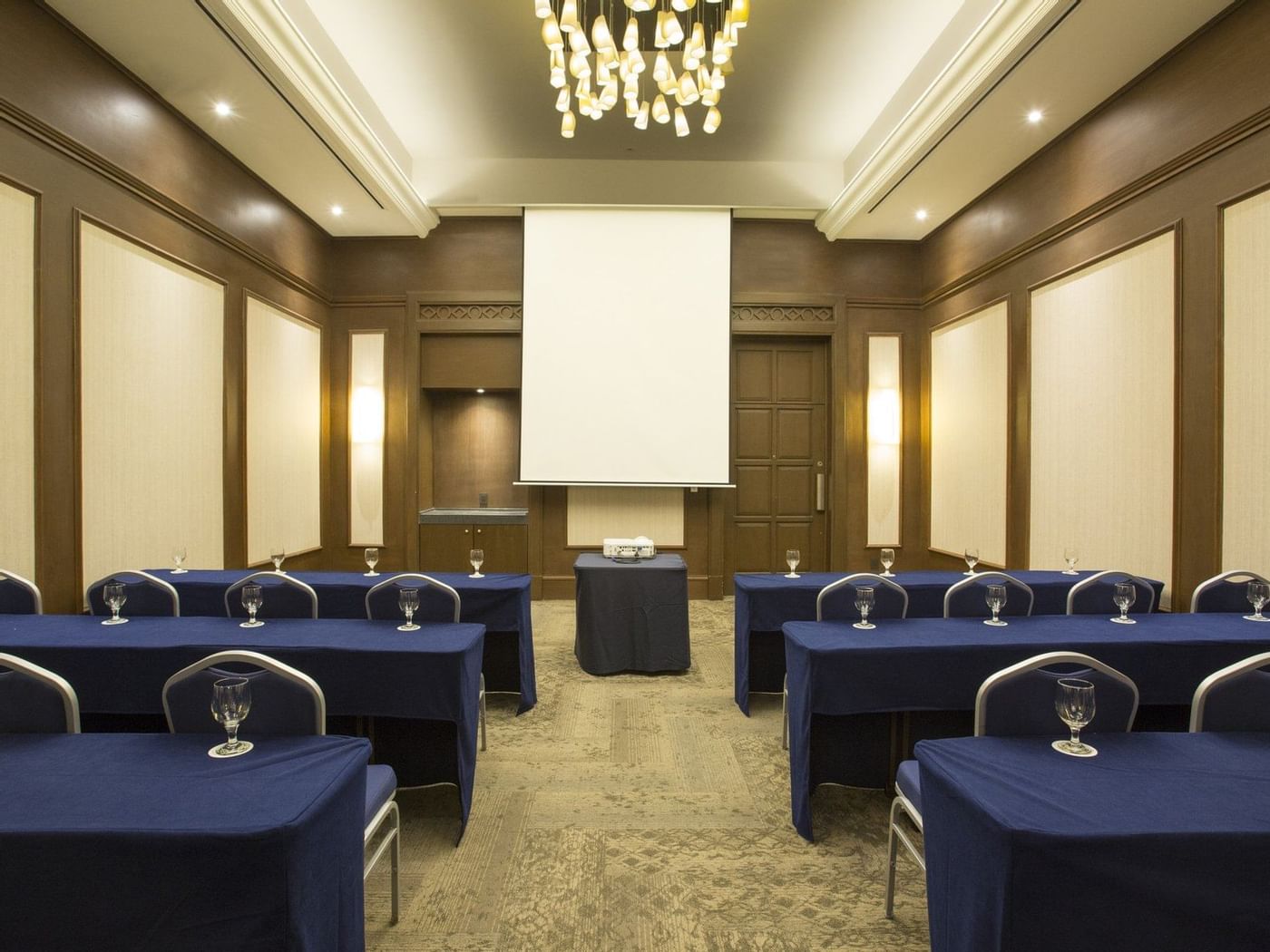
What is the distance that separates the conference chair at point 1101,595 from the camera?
3.35m

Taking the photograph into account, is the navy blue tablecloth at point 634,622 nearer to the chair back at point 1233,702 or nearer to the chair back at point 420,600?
the chair back at point 420,600

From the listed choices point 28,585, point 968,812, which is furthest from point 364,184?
point 968,812

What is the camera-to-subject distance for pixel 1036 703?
1.87m

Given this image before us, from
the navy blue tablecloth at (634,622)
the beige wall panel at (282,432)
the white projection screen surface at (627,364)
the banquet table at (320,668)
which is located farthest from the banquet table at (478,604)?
the white projection screen surface at (627,364)

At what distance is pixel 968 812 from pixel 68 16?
5321 millimetres

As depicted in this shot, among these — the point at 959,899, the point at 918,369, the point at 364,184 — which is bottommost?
the point at 959,899

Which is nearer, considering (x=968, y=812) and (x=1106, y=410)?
(x=968, y=812)

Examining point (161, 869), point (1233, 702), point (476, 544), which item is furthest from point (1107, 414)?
point (476, 544)

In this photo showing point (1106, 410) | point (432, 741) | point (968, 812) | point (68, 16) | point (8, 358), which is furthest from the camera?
point (1106, 410)

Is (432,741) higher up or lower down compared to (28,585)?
lower down

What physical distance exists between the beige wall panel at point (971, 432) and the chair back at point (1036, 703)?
13.0 ft

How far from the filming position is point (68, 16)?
3.58 metres

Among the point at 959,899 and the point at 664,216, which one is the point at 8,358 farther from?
the point at 664,216

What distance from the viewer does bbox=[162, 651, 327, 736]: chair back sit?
5.82 feet
